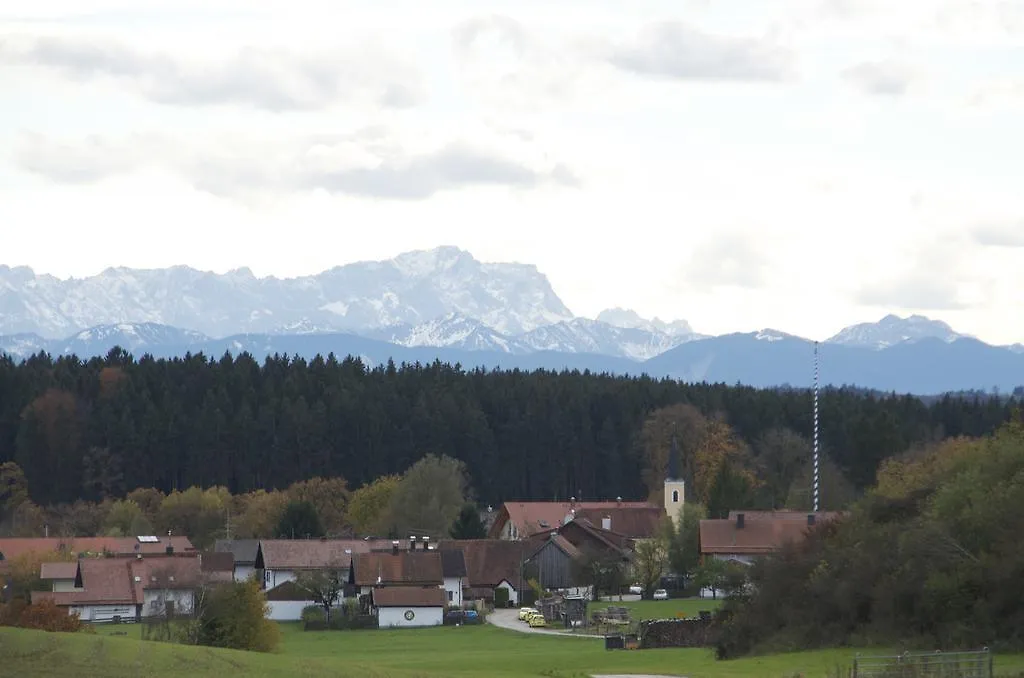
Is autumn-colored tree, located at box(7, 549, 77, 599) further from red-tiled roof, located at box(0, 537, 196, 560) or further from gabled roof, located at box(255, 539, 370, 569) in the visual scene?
gabled roof, located at box(255, 539, 370, 569)

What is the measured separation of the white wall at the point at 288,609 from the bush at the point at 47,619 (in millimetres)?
34371

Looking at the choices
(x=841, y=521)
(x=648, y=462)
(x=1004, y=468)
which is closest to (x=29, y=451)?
(x=648, y=462)

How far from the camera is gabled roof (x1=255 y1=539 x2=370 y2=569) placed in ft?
316

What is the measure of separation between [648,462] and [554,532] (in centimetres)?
4061

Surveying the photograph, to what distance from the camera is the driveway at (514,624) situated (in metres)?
72.8

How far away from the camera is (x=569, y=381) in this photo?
167750 mm

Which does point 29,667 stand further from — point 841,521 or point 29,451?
point 29,451

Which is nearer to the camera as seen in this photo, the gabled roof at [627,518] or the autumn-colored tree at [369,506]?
the gabled roof at [627,518]

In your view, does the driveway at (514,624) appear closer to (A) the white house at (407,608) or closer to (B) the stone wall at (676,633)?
(A) the white house at (407,608)

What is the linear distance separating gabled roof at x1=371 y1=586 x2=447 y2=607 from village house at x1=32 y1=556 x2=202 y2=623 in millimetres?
8584

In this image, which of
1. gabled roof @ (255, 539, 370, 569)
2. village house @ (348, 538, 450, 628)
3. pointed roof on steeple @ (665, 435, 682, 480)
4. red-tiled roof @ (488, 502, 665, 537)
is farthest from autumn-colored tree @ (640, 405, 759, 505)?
village house @ (348, 538, 450, 628)

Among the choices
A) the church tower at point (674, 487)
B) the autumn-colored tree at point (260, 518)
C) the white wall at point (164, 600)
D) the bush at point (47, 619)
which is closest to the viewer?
the bush at point (47, 619)

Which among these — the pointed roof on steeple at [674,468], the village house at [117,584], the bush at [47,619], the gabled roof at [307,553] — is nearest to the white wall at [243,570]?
the gabled roof at [307,553]

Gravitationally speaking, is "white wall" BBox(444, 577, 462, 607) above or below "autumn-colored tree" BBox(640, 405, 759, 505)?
below
